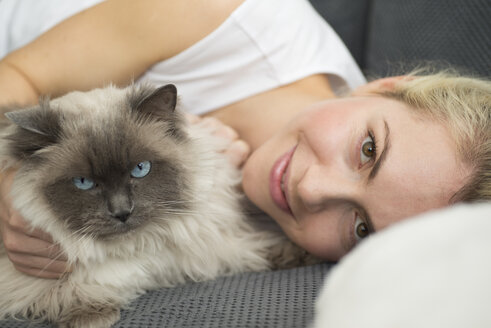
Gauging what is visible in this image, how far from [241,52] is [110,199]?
0.77 meters

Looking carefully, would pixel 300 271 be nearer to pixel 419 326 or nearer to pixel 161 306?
pixel 161 306

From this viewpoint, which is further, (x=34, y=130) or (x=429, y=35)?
(x=429, y=35)

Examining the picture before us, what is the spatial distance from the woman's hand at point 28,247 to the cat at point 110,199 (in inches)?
1.1

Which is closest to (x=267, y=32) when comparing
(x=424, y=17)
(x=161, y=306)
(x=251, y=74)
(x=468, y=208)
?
(x=251, y=74)

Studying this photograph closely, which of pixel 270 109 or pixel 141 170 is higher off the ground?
pixel 141 170

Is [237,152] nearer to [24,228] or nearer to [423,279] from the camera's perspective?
[24,228]

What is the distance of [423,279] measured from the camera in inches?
17.2

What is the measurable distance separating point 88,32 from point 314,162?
82cm

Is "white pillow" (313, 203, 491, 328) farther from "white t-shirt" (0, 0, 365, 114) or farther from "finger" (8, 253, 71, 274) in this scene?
"white t-shirt" (0, 0, 365, 114)

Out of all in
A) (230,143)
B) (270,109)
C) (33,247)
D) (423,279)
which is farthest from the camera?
(270,109)

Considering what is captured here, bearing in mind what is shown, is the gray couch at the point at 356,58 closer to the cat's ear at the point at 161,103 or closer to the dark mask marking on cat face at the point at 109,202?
the dark mask marking on cat face at the point at 109,202

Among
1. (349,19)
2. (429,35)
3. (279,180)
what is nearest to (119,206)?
(279,180)

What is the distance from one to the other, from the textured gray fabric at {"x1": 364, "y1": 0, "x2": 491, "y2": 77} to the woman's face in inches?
24.6

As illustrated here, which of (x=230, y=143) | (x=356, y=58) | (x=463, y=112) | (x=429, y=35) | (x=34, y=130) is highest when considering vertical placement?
(x=34, y=130)
